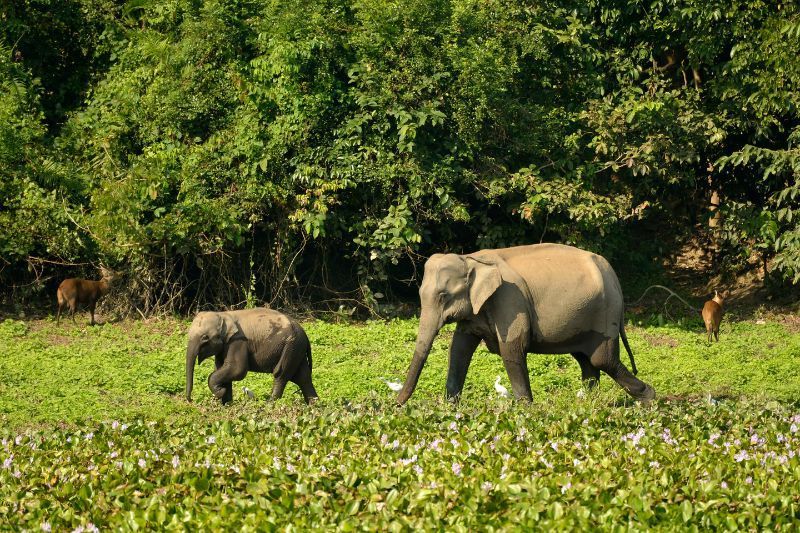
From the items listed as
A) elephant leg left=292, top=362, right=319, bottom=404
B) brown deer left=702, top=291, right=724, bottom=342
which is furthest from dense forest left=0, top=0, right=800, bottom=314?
elephant leg left=292, top=362, right=319, bottom=404

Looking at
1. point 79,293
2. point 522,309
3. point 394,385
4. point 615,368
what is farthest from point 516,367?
point 79,293

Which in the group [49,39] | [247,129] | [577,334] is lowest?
[577,334]

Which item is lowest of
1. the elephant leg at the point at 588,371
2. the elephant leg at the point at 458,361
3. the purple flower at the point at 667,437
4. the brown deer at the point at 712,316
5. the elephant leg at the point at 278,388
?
the brown deer at the point at 712,316

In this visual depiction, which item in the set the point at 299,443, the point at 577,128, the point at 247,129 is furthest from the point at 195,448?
the point at 577,128

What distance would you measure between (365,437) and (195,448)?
3.79ft

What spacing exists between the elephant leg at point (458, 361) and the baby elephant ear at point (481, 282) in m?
0.54

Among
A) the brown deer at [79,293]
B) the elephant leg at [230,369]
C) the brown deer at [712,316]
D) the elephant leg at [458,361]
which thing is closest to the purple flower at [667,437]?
the elephant leg at [458,361]

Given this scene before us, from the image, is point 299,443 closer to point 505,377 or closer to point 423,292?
point 423,292

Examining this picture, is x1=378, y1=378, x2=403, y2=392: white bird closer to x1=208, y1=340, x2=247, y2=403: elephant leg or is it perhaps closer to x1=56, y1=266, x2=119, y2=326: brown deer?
x1=208, y1=340, x2=247, y2=403: elephant leg

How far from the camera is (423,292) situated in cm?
1061

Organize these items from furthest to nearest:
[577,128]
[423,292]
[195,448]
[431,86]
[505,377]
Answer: [577,128] → [431,86] → [505,377] → [423,292] → [195,448]

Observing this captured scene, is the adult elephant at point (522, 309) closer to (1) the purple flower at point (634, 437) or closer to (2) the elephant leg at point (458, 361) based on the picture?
(2) the elephant leg at point (458, 361)

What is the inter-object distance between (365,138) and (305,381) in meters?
5.70

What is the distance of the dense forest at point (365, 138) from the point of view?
54.5 ft
